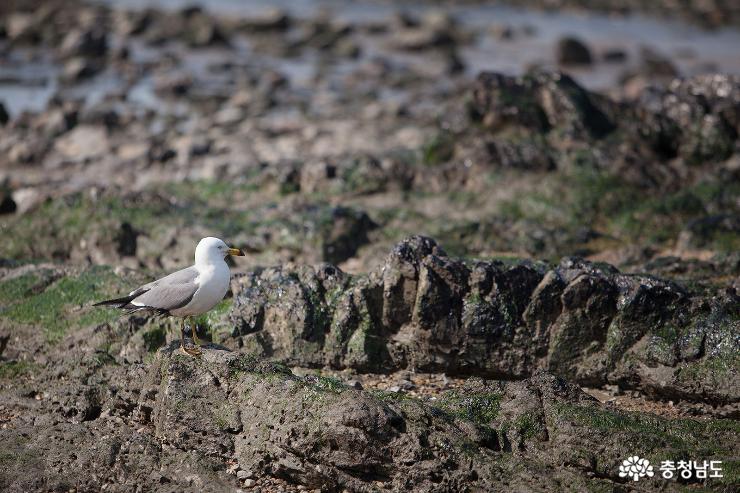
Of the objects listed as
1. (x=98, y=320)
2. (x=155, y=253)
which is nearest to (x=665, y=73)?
(x=155, y=253)

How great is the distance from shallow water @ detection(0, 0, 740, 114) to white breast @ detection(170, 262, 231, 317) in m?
17.9

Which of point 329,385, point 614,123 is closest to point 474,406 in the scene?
point 329,385

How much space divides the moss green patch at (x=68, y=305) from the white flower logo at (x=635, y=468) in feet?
17.8

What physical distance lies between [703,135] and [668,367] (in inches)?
323

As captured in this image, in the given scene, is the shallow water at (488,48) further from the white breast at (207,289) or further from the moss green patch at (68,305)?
the white breast at (207,289)

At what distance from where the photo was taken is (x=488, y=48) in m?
34.7

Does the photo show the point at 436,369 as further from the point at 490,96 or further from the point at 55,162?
the point at 55,162

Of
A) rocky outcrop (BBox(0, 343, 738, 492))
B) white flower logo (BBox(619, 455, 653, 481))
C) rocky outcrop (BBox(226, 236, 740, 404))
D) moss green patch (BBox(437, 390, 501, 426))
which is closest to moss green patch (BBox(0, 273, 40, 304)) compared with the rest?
rocky outcrop (BBox(0, 343, 738, 492))

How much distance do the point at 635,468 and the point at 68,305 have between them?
6343mm

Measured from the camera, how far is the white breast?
8172 mm

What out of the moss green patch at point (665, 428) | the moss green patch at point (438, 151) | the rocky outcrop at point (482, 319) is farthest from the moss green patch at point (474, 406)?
the moss green patch at point (438, 151)

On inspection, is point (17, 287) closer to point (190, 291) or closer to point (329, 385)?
point (190, 291)

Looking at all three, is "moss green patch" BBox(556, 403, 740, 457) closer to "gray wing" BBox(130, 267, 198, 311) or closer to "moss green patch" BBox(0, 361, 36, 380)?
"gray wing" BBox(130, 267, 198, 311)

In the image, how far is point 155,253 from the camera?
41.4 ft
